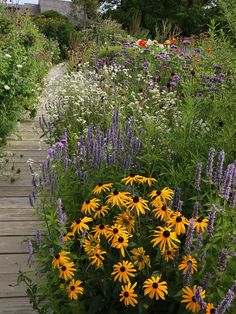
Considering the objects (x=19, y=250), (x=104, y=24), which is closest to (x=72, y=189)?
(x=19, y=250)

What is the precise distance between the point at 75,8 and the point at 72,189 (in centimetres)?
2497

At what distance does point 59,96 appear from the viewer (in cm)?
543

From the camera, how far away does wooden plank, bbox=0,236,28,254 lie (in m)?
3.26

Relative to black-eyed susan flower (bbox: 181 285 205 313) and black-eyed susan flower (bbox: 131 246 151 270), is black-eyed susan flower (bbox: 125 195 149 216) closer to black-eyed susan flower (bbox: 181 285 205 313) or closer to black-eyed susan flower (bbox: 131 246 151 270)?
black-eyed susan flower (bbox: 131 246 151 270)

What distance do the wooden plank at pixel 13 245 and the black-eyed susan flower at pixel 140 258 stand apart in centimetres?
145

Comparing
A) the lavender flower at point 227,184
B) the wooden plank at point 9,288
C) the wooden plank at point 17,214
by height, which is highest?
the lavender flower at point 227,184

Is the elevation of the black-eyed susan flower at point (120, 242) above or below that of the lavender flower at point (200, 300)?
above

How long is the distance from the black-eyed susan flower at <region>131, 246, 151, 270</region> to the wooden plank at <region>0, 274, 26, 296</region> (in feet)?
3.59

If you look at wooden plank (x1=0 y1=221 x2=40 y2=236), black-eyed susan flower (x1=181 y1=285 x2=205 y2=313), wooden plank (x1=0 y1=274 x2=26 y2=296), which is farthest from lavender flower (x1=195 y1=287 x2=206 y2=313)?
wooden plank (x1=0 y1=221 x2=40 y2=236)

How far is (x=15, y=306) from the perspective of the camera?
265 cm

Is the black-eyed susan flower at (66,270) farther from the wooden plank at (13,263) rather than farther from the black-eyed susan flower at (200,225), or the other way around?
the wooden plank at (13,263)

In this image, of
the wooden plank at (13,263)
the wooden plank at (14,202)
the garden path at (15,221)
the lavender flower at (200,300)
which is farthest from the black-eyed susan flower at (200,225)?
the wooden plank at (14,202)

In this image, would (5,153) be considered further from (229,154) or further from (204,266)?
(204,266)

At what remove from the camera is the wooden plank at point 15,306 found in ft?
8.54
